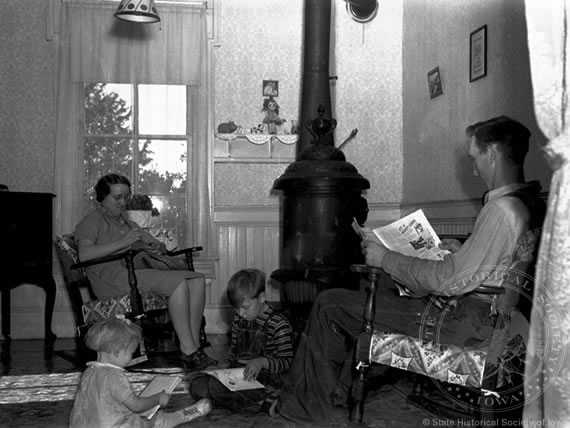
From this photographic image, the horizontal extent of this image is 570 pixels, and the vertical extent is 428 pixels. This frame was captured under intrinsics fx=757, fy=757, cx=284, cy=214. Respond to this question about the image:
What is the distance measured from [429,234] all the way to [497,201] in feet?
1.21

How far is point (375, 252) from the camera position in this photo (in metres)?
2.77

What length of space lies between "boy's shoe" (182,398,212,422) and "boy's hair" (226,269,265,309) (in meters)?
0.44

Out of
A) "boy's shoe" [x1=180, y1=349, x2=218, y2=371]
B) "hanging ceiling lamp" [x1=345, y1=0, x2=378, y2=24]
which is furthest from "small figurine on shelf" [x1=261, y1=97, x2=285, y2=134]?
"boy's shoe" [x1=180, y1=349, x2=218, y2=371]

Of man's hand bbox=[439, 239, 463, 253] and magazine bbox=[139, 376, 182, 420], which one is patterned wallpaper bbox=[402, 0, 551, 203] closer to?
man's hand bbox=[439, 239, 463, 253]

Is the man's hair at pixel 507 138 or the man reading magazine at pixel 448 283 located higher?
the man's hair at pixel 507 138

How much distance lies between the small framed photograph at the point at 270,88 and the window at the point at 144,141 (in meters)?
0.60

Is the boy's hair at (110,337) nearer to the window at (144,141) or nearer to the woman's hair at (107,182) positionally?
the woman's hair at (107,182)

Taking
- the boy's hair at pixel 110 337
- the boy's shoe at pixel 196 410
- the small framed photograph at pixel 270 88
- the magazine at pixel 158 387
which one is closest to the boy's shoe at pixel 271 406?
the boy's shoe at pixel 196 410

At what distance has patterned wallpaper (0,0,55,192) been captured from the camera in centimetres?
552

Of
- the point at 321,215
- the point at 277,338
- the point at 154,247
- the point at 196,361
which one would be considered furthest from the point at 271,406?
the point at 154,247

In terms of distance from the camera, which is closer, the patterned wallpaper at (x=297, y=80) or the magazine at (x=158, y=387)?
the magazine at (x=158, y=387)

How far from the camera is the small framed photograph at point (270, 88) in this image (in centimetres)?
570

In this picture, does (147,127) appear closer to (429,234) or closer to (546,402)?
(429,234)

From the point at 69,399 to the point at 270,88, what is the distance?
3054 millimetres
